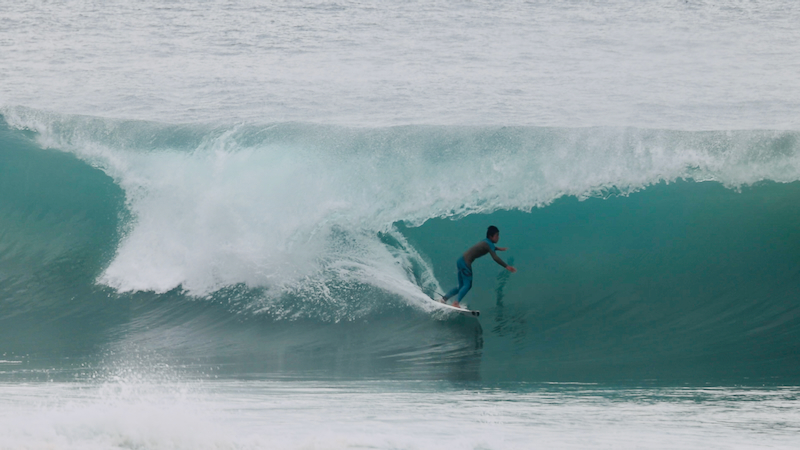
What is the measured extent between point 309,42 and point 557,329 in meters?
11.7

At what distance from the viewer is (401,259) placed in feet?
24.5

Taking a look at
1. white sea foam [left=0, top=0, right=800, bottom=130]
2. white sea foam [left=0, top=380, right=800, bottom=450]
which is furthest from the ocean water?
white sea foam [left=0, top=0, right=800, bottom=130]

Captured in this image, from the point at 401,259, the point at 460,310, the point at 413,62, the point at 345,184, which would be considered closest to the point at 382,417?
the point at 460,310

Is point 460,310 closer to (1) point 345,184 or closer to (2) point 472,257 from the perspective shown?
(2) point 472,257

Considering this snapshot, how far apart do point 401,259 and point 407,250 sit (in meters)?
0.20

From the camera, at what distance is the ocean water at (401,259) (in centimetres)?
450

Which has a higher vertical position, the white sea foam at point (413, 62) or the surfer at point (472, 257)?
the white sea foam at point (413, 62)

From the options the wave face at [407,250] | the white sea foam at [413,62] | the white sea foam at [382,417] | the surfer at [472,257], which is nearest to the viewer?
the white sea foam at [382,417]

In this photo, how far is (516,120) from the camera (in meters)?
11.0

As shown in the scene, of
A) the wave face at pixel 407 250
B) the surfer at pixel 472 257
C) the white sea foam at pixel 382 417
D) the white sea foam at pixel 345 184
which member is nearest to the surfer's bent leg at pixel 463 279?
the surfer at pixel 472 257

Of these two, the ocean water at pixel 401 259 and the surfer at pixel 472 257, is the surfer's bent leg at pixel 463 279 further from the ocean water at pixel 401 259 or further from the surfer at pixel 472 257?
the ocean water at pixel 401 259

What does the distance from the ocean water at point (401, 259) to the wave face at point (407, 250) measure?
0.11 ft

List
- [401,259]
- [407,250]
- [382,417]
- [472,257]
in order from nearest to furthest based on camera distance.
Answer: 1. [382,417]
2. [472,257]
3. [401,259]
4. [407,250]

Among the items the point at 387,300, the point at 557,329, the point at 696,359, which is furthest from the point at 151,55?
the point at 696,359
